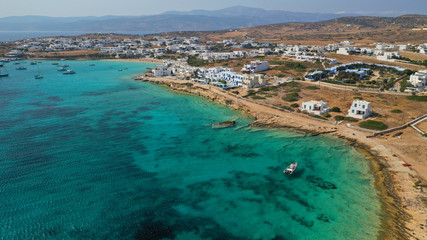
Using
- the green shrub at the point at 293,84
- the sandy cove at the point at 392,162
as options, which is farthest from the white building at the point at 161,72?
the green shrub at the point at 293,84

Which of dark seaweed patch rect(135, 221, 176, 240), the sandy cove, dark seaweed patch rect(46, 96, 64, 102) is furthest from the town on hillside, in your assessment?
dark seaweed patch rect(46, 96, 64, 102)

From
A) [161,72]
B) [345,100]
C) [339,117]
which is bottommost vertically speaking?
[339,117]

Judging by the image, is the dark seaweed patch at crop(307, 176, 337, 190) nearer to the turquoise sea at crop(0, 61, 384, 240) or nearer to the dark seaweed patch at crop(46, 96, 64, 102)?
the turquoise sea at crop(0, 61, 384, 240)

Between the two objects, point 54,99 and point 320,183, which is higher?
point 54,99

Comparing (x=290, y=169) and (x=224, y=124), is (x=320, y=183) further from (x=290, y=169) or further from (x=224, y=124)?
(x=224, y=124)

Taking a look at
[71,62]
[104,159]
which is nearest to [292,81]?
[104,159]

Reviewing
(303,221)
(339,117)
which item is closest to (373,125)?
(339,117)

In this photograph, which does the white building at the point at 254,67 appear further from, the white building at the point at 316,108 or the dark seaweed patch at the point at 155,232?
the dark seaweed patch at the point at 155,232
